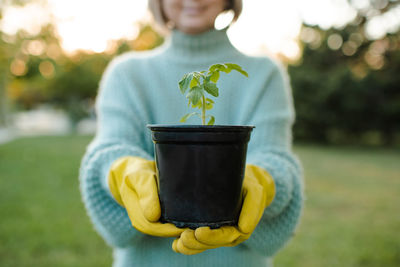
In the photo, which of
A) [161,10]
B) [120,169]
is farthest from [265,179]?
[161,10]

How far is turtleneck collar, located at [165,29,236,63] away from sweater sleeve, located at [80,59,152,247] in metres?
0.26

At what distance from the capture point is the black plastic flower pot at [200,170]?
81 centimetres

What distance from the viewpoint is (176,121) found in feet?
4.75

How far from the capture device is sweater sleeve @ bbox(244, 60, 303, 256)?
1.19m

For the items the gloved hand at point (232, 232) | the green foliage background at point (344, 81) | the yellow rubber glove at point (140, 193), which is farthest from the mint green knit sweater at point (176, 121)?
the green foliage background at point (344, 81)

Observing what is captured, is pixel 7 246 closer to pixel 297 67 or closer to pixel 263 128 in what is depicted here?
pixel 263 128

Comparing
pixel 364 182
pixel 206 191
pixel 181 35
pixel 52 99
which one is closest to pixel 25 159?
pixel 364 182

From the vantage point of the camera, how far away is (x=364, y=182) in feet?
23.9

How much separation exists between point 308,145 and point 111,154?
13.6 meters

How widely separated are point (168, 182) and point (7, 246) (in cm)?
343

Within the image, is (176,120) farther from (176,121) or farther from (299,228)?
(299,228)

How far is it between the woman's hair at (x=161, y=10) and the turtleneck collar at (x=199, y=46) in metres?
0.12

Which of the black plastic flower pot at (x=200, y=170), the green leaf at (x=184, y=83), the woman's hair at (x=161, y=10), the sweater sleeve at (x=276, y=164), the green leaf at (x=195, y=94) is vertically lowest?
the sweater sleeve at (x=276, y=164)

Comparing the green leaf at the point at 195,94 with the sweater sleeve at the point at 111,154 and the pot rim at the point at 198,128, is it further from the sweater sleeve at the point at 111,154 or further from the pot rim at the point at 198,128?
the sweater sleeve at the point at 111,154
